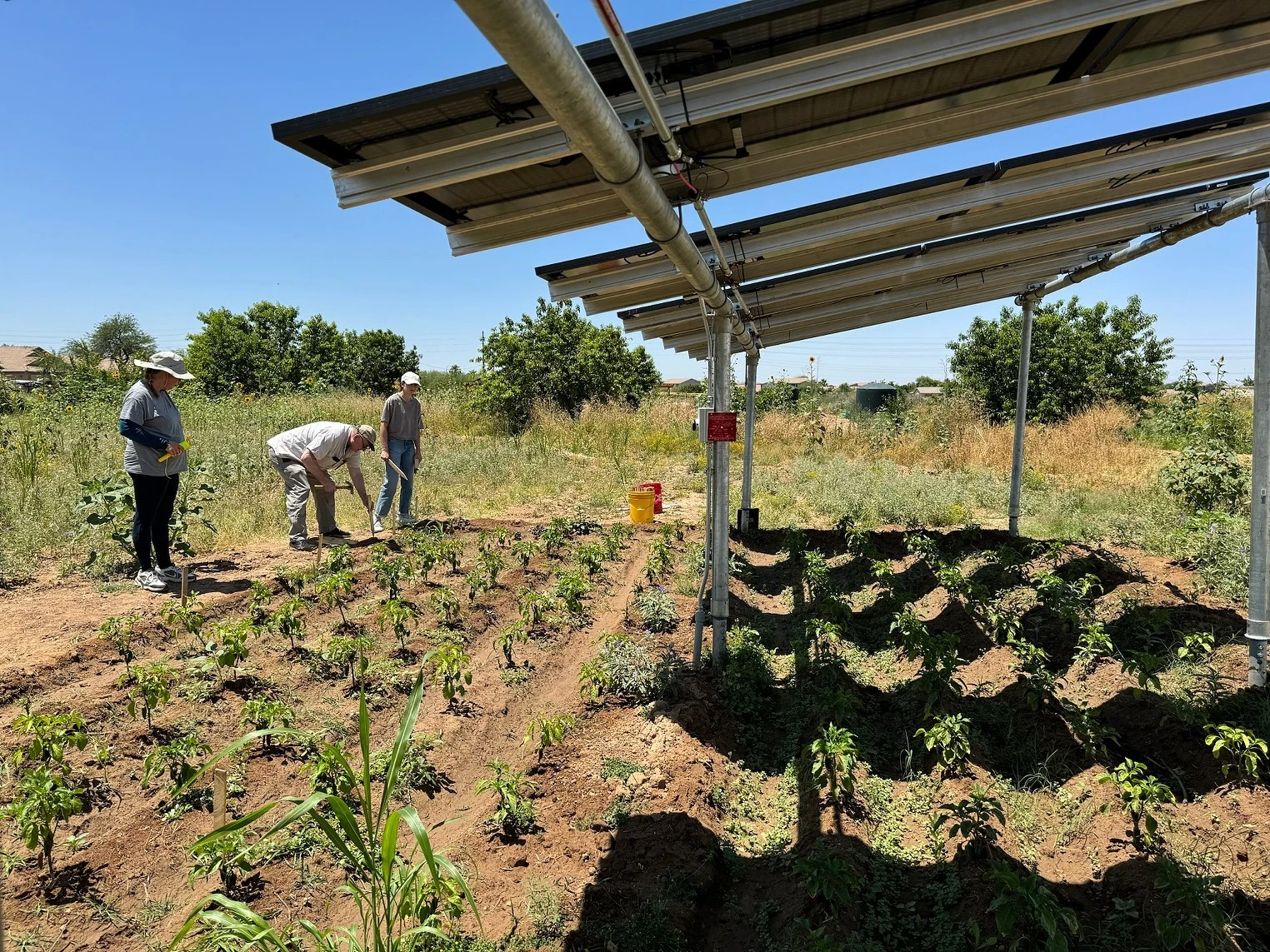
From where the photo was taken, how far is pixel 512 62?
1.67 metres

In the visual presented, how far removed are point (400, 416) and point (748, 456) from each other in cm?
445

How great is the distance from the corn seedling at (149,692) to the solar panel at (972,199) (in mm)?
3535

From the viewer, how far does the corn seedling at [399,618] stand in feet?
16.9

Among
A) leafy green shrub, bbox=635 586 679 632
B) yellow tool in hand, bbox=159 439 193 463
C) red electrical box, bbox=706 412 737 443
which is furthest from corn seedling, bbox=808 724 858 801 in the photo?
yellow tool in hand, bbox=159 439 193 463

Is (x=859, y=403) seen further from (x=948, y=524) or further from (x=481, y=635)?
(x=481, y=635)

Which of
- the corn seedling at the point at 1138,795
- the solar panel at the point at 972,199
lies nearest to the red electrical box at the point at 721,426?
the solar panel at the point at 972,199

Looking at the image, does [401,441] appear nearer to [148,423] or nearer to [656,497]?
[148,423]

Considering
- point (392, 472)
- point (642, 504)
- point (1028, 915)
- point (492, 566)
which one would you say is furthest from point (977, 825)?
point (392, 472)

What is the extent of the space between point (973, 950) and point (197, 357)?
4383 cm

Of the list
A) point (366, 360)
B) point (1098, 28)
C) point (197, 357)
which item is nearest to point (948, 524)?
point (1098, 28)

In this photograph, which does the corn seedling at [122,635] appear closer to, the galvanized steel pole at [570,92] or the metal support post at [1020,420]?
the galvanized steel pole at [570,92]

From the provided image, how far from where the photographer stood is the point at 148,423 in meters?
6.10

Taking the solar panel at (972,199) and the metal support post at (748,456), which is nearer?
the solar panel at (972,199)

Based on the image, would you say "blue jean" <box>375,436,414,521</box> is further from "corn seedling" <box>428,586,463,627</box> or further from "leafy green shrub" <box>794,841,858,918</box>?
"leafy green shrub" <box>794,841,858,918</box>
